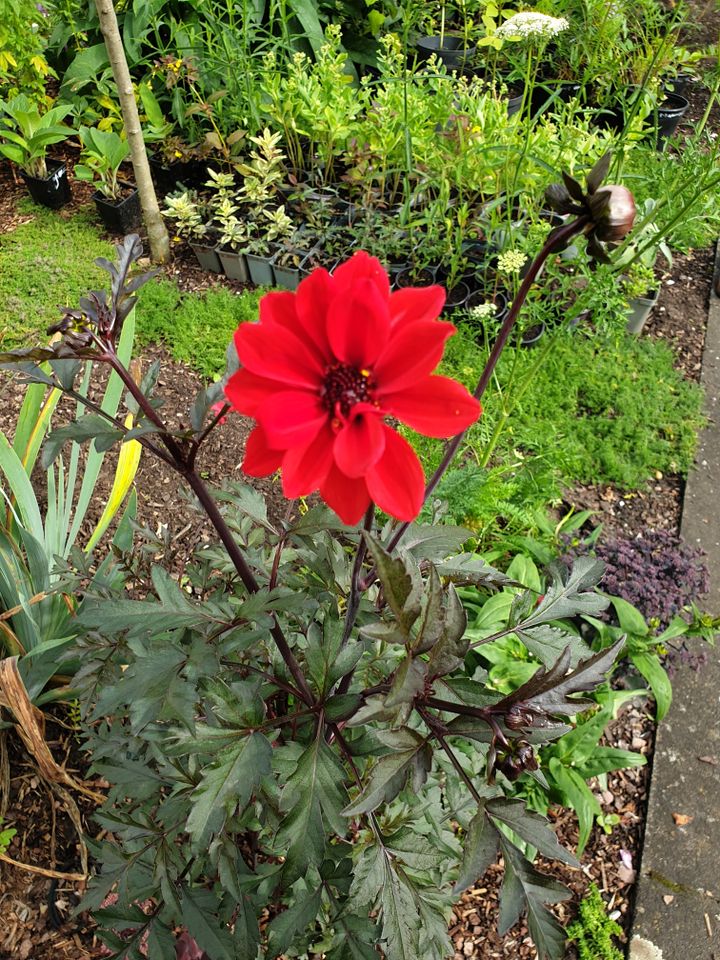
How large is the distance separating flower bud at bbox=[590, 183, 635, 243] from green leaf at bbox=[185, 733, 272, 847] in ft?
2.55

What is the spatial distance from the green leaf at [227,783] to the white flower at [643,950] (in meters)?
1.34

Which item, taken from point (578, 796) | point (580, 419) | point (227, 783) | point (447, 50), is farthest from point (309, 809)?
point (447, 50)

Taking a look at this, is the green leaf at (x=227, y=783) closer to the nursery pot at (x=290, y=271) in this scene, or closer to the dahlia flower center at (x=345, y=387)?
the dahlia flower center at (x=345, y=387)

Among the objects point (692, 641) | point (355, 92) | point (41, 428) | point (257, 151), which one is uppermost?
point (355, 92)

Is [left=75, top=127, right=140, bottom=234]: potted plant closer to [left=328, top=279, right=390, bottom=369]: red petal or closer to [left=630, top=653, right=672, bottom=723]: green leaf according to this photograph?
[left=630, top=653, right=672, bottom=723]: green leaf

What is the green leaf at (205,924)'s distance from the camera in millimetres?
1168

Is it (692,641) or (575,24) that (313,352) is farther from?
(575,24)

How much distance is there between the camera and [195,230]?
3.41 meters

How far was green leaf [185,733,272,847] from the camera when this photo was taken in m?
0.93

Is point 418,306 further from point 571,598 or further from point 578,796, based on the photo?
point 578,796

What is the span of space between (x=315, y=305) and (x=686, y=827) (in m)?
1.91

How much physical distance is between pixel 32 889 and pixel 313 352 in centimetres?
161

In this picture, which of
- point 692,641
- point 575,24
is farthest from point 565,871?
point 575,24

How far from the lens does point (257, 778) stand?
3.13 ft
